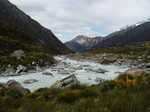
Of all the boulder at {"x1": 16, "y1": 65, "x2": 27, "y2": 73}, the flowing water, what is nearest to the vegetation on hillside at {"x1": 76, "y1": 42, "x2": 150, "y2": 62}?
the flowing water

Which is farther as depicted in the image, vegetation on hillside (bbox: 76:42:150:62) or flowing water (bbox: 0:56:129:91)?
vegetation on hillside (bbox: 76:42:150:62)

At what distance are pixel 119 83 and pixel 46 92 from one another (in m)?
3.39

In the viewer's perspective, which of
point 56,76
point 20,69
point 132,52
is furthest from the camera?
point 132,52

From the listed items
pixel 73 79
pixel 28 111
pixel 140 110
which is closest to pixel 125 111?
pixel 140 110

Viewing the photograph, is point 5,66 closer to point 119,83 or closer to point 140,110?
point 119,83

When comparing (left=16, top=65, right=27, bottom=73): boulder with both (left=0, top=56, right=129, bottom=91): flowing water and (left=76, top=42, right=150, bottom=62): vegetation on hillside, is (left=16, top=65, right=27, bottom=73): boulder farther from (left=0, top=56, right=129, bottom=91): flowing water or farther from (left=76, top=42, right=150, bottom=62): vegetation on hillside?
(left=76, top=42, right=150, bottom=62): vegetation on hillside

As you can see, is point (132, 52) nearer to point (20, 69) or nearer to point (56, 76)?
point (20, 69)

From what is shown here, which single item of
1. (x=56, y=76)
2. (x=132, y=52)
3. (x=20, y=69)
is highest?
(x=132, y=52)

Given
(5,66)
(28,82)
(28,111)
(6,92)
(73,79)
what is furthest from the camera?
(5,66)

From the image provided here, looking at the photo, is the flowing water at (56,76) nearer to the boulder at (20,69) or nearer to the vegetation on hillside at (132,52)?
the boulder at (20,69)

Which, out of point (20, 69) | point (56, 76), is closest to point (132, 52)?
point (20, 69)

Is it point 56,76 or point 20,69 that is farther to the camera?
point 20,69

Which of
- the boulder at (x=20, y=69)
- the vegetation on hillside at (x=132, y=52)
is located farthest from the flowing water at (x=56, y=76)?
the vegetation on hillside at (x=132, y=52)

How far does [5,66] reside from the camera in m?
27.4
